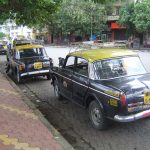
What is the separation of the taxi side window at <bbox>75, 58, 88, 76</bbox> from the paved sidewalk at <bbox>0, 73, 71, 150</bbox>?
1.50 metres

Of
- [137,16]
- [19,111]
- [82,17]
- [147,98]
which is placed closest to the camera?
[147,98]

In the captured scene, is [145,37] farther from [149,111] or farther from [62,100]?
[149,111]

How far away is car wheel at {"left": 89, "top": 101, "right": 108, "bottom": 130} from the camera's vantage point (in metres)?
6.86

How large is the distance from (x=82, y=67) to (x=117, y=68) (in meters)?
0.93

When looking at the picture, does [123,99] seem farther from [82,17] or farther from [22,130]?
[82,17]

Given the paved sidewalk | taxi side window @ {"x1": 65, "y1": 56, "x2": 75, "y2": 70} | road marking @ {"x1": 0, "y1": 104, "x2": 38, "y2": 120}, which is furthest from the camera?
taxi side window @ {"x1": 65, "y1": 56, "x2": 75, "y2": 70}

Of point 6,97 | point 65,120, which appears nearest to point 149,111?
point 65,120

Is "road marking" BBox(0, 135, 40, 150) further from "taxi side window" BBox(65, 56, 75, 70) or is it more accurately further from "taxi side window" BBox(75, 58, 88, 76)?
"taxi side window" BBox(65, 56, 75, 70)

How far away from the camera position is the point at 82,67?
7.95 m

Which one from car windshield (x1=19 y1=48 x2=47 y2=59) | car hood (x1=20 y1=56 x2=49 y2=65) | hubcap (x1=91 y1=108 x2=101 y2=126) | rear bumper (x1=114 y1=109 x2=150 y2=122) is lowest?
hubcap (x1=91 y1=108 x2=101 y2=126)

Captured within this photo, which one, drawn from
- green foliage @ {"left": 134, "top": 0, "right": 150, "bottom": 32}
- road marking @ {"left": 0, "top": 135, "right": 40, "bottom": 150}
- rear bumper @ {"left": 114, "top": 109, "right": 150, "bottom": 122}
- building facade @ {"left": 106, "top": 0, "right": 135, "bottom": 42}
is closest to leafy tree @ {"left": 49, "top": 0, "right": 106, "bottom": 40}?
building facade @ {"left": 106, "top": 0, "right": 135, "bottom": 42}

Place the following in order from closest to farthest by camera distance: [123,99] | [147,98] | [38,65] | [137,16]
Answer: [123,99]
[147,98]
[38,65]
[137,16]

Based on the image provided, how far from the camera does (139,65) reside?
776 centimetres

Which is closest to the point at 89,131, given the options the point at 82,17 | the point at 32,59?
the point at 32,59
